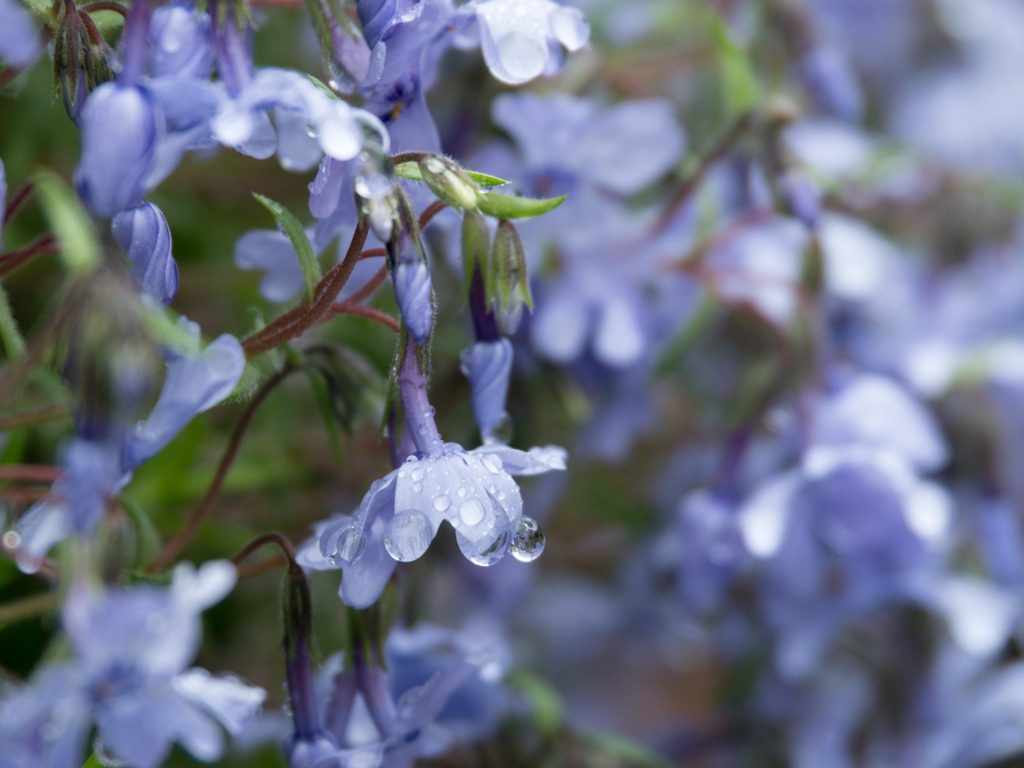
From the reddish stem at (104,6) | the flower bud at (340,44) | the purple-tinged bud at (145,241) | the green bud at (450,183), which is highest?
the reddish stem at (104,6)

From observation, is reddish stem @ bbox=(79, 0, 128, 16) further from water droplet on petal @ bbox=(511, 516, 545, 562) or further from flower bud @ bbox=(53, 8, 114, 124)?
water droplet on petal @ bbox=(511, 516, 545, 562)

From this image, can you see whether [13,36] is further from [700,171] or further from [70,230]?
[700,171]

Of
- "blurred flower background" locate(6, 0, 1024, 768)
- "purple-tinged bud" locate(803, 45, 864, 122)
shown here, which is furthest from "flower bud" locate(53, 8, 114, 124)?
"purple-tinged bud" locate(803, 45, 864, 122)

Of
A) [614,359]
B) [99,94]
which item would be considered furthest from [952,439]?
[99,94]

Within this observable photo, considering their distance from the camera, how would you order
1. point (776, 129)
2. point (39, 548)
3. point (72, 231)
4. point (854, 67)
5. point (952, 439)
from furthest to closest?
1. point (854, 67)
2. point (952, 439)
3. point (776, 129)
4. point (39, 548)
5. point (72, 231)

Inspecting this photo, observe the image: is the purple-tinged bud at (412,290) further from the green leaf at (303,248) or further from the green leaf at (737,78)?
the green leaf at (737,78)

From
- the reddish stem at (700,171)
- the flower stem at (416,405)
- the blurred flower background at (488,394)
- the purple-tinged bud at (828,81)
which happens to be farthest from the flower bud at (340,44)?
the purple-tinged bud at (828,81)

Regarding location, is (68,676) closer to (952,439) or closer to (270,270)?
(270,270)
